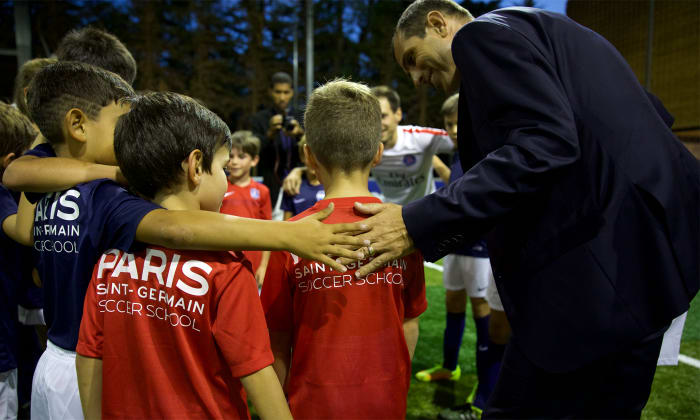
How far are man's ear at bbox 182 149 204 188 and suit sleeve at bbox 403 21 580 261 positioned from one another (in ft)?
1.98

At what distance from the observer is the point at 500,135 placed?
1239 mm

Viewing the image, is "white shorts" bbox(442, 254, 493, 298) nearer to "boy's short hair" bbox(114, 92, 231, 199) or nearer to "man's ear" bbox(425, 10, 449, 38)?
"man's ear" bbox(425, 10, 449, 38)

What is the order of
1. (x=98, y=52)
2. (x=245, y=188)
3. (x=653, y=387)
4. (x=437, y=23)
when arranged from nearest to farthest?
(x=437, y=23)
(x=98, y=52)
(x=653, y=387)
(x=245, y=188)

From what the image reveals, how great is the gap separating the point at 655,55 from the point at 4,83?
1247 centimetres

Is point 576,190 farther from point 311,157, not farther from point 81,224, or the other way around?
point 81,224

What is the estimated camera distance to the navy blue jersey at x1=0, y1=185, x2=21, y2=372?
74.5 inches

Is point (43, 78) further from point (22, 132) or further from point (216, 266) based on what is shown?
point (216, 266)

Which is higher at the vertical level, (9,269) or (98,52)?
(98,52)

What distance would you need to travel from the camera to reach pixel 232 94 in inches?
638

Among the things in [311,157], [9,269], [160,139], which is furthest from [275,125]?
[160,139]

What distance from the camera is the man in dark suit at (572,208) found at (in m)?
1.16

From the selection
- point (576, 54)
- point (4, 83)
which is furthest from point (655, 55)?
point (4, 83)

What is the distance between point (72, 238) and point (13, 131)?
3.59ft

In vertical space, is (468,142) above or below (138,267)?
above
